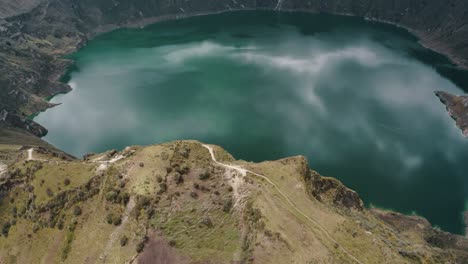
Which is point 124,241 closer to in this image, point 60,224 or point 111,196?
point 111,196

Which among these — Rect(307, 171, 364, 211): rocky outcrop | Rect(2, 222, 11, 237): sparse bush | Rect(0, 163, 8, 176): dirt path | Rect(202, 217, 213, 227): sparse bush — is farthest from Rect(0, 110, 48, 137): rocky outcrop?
Rect(307, 171, 364, 211): rocky outcrop

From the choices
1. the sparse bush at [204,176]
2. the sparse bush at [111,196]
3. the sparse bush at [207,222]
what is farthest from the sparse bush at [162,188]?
the sparse bush at [207,222]

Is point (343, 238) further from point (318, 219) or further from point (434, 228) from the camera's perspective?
point (434, 228)

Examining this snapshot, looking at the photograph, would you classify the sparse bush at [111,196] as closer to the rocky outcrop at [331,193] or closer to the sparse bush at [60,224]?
the sparse bush at [60,224]

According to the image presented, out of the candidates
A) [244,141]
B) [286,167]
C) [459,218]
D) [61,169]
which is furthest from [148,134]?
[459,218]

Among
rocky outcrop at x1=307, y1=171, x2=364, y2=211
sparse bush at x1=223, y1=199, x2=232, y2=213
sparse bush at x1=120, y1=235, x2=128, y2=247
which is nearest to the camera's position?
sparse bush at x1=120, y1=235, x2=128, y2=247

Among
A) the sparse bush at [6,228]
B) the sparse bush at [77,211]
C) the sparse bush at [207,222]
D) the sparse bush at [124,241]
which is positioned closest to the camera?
the sparse bush at [124,241]

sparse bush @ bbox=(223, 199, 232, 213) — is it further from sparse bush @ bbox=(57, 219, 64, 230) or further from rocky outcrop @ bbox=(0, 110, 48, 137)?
rocky outcrop @ bbox=(0, 110, 48, 137)

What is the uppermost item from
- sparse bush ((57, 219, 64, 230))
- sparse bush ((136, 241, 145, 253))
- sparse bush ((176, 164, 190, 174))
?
sparse bush ((176, 164, 190, 174))

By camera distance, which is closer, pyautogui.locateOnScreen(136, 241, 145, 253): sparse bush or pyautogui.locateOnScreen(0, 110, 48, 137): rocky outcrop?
pyautogui.locateOnScreen(136, 241, 145, 253): sparse bush
